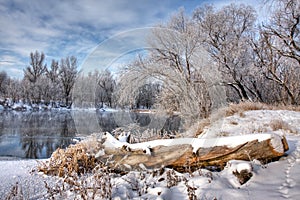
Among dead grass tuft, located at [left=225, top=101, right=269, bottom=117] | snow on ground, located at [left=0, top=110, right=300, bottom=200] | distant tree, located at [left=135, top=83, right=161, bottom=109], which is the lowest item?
snow on ground, located at [left=0, top=110, right=300, bottom=200]

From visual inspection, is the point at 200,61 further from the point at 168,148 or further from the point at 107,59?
the point at 168,148

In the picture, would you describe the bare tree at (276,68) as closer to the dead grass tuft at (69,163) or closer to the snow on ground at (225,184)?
the snow on ground at (225,184)

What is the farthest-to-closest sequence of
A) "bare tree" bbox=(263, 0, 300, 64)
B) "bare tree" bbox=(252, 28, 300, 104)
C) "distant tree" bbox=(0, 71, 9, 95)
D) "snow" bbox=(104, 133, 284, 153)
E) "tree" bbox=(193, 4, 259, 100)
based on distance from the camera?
1. "distant tree" bbox=(0, 71, 9, 95)
2. "tree" bbox=(193, 4, 259, 100)
3. "bare tree" bbox=(252, 28, 300, 104)
4. "bare tree" bbox=(263, 0, 300, 64)
5. "snow" bbox=(104, 133, 284, 153)

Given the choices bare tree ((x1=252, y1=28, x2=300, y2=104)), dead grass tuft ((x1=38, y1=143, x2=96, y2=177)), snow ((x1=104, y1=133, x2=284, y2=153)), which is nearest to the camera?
snow ((x1=104, y1=133, x2=284, y2=153))

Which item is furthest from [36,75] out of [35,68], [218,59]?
[218,59]

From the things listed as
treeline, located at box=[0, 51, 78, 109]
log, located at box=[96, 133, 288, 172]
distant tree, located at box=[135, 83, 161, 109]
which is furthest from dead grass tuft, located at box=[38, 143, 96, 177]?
treeline, located at box=[0, 51, 78, 109]

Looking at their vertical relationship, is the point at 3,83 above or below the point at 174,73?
above

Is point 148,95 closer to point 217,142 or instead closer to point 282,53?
point 217,142

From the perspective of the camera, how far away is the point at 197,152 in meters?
3.62

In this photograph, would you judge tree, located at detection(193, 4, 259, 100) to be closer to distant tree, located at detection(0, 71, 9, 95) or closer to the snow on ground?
the snow on ground

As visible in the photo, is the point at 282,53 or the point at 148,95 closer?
the point at 148,95

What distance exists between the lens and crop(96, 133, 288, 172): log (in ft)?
10.2

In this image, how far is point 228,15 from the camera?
57.7 feet

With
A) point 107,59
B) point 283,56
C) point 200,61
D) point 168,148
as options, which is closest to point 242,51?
point 283,56
